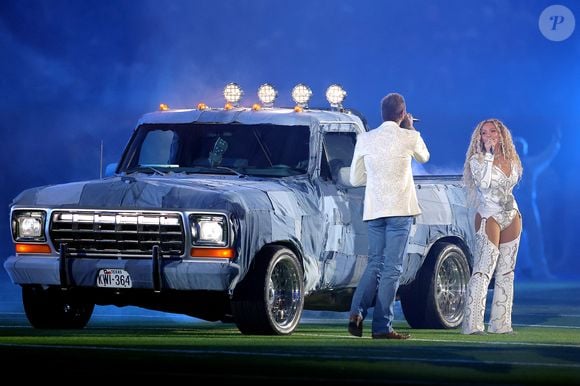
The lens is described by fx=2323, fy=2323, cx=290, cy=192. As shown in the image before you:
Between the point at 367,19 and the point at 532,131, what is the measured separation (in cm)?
334

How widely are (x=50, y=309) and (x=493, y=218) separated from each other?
13.0 ft

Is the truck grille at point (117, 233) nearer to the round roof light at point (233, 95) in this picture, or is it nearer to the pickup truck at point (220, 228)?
the pickup truck at point (220, 228)

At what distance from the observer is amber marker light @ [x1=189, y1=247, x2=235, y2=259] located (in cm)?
1877

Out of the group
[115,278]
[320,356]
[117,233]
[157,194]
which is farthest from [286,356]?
[117,233]

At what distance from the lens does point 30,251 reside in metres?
19.5

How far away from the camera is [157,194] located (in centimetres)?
1900

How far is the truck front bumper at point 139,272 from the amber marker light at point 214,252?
64 millimetres

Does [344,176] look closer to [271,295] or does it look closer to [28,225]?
[271,295]

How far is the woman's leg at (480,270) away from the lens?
20.5m

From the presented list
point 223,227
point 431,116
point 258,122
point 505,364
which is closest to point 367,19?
point 431,116

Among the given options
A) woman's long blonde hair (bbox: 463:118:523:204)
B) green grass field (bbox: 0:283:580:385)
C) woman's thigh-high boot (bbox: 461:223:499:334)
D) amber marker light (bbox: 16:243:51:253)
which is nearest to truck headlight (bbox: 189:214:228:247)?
green grass field (bbox: 0:283:580:385)

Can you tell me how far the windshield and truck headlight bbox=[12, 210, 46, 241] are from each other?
141 cm

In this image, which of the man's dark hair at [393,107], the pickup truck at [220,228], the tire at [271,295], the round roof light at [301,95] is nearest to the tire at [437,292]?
the pickup truck at [220,228]

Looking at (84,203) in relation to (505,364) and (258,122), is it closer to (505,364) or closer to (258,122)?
(258,122)
